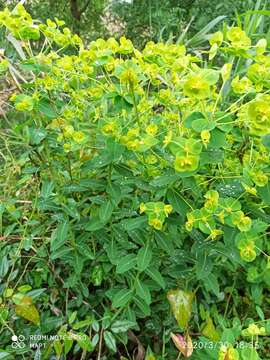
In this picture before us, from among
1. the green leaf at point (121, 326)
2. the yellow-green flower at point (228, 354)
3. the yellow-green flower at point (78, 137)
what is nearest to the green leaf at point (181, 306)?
the green leaf at point (121, 326)

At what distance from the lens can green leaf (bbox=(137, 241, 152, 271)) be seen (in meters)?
1.00

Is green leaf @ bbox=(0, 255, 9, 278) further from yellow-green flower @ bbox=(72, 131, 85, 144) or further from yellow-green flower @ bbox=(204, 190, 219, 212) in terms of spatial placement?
yellow-green flower @ bbox=(204, 190, 219, 212)

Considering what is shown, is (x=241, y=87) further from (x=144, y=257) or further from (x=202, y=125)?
(x=144, y=257)

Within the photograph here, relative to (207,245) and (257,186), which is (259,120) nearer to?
(257,186)

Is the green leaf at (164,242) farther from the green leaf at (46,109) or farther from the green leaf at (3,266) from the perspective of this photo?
the green leaf at (3,266)

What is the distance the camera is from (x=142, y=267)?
1.00 m

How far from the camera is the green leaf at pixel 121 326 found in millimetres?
1112

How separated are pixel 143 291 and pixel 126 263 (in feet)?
0.28

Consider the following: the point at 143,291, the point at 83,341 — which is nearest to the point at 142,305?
the point at 143,291

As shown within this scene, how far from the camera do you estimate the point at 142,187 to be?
3.37ft

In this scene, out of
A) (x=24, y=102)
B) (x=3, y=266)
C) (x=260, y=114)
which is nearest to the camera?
(x=260, y=114)

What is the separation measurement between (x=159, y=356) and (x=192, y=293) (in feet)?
0.68

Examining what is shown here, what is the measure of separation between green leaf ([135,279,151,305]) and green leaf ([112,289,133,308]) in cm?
3

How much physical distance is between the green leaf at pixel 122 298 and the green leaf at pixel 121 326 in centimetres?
5
